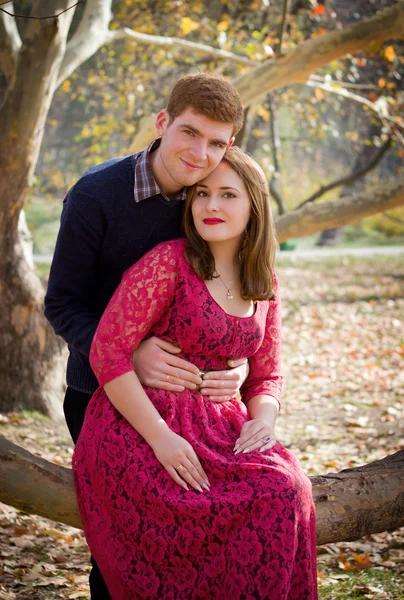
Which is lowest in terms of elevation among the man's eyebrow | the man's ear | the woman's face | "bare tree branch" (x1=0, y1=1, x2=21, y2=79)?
the woman's face

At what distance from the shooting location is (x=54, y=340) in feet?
18.3

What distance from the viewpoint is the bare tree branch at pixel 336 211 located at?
6070 mm

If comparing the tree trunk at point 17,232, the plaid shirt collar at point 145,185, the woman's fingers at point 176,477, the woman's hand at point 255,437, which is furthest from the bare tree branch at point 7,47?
the woman's fingers at point 176,477

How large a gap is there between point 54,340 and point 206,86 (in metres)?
3.27

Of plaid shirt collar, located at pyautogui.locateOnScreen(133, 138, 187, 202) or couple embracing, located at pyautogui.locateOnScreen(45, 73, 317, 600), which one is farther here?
plaid shirt collar, located at pyautogui.locateOnScreen(133, 138, 187, 202)

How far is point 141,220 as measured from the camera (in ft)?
9.50

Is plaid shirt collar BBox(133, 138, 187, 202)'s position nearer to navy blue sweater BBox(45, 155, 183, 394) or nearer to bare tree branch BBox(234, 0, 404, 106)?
navy blue sweater BBox(45, 155, 183, 394)

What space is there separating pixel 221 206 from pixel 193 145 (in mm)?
252

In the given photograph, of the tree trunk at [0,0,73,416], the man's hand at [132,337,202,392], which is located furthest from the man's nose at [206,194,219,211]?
the tree trunk at [0,0,73,416]

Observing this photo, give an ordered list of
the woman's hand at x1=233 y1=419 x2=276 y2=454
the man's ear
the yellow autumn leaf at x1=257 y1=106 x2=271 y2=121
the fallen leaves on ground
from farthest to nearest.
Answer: the yellow autumn leaf at x1=257 y1=106 x2=271 y2=121 → the fallen leaves on ground → the man's ear → the woman's hand at x1=233 y1=419 x2=276 y2=454

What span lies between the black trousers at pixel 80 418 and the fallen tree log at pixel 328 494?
286mm

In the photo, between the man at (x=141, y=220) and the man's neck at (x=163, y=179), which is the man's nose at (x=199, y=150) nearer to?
the man at (x=141, y=220)

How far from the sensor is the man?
106 inches

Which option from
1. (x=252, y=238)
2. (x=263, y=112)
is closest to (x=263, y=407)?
(x=252, y=238)
